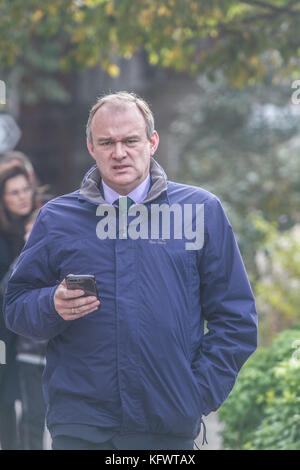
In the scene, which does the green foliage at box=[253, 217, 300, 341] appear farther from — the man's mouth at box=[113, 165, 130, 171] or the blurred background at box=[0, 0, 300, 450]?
the man's mouth at box=[113, 165, 130, 171]

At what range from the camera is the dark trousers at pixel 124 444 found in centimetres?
306

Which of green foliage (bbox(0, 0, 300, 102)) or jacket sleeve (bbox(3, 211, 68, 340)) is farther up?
green foliage (bbox(0, 0, 300, 102))

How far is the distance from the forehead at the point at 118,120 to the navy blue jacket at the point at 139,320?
0.74ft

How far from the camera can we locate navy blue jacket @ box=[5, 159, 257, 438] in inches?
120

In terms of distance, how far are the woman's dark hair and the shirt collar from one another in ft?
8.08

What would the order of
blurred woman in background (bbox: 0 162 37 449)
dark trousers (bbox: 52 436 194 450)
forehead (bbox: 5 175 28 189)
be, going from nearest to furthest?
dark trousers (bbox: 52 436 194 450) < blurred woman in background (bbox: 0 162 37 449) < forehead (bbox: 5 175 28 189)

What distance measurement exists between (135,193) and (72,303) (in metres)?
0.54

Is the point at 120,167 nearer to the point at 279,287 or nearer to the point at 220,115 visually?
the point at 279,287

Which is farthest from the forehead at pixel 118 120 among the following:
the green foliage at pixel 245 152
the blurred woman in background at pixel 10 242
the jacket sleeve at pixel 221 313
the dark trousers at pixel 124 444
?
the green foliage at pixel 245 152

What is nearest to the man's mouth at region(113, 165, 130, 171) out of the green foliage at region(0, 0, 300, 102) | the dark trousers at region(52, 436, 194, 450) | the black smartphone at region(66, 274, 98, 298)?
the black smartphone at region(66, 274, 98, 298)

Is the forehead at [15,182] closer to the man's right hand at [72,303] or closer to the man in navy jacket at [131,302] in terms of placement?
the man in navy jacket at [131,302]
